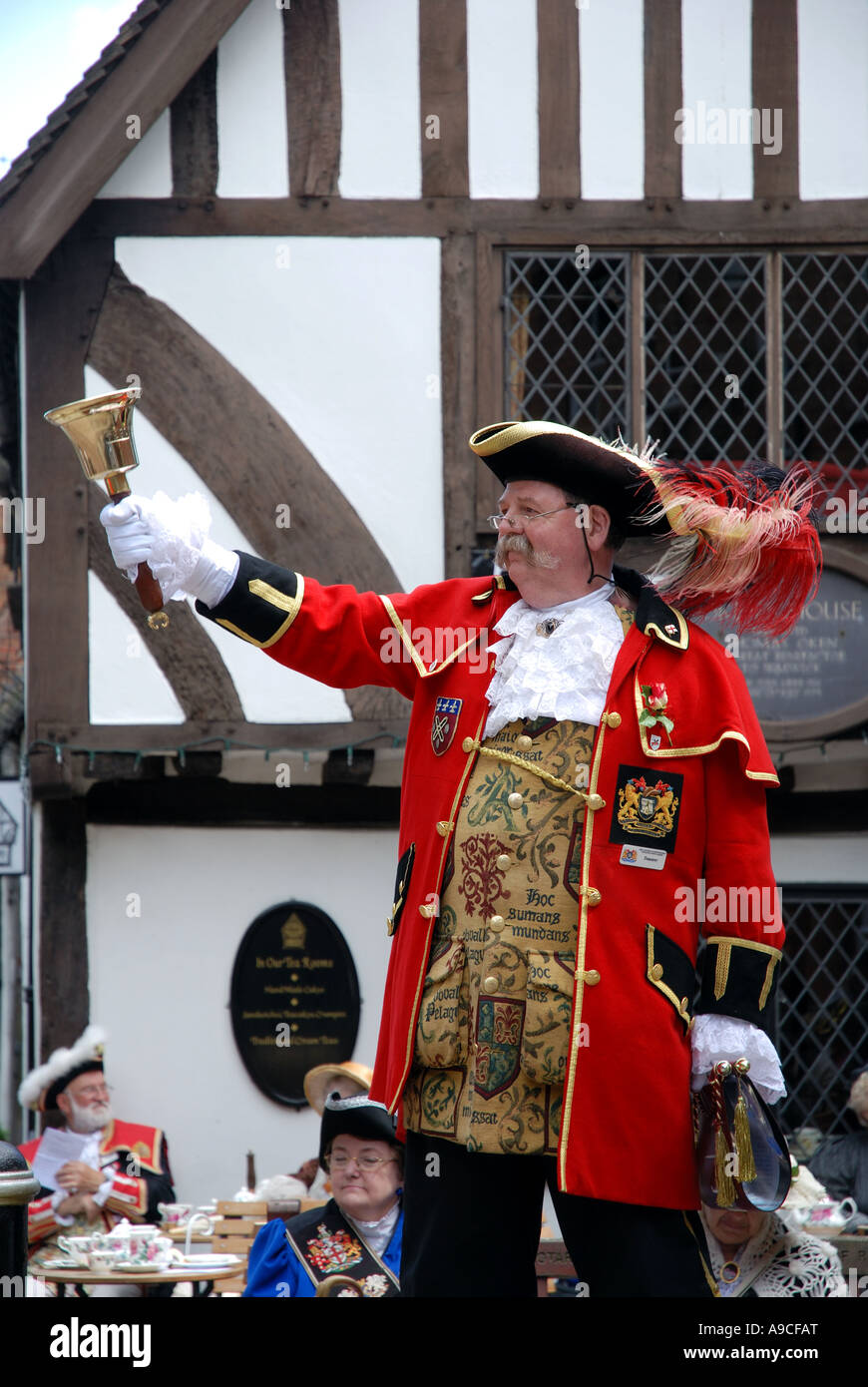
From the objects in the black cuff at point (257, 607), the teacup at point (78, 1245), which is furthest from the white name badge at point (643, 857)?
the teacup at point (78, 1245)

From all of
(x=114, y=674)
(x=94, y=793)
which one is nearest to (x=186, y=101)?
(x=114, y=674)

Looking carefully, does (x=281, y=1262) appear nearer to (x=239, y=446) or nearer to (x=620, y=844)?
(x=620, y=844)

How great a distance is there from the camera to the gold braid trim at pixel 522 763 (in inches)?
118

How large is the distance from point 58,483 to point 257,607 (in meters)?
4.40

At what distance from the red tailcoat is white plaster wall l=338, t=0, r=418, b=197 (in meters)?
4.58

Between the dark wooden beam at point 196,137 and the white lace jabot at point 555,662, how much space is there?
15.5ft

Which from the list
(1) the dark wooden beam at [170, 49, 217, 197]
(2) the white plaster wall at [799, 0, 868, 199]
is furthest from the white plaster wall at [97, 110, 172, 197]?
(2) the white plaster wall at [799, 0, 868, 199]

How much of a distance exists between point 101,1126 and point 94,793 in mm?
1452

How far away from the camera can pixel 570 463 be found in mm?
3150

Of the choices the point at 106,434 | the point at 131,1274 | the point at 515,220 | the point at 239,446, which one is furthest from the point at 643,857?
the point at 515,220

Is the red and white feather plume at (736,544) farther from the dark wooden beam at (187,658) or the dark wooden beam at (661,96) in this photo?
the dark wooden beam at (661,96)

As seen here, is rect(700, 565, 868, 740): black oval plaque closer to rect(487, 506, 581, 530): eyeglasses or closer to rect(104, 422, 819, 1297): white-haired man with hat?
rect(104, 422, 819, 1297): white-haired man with hat
